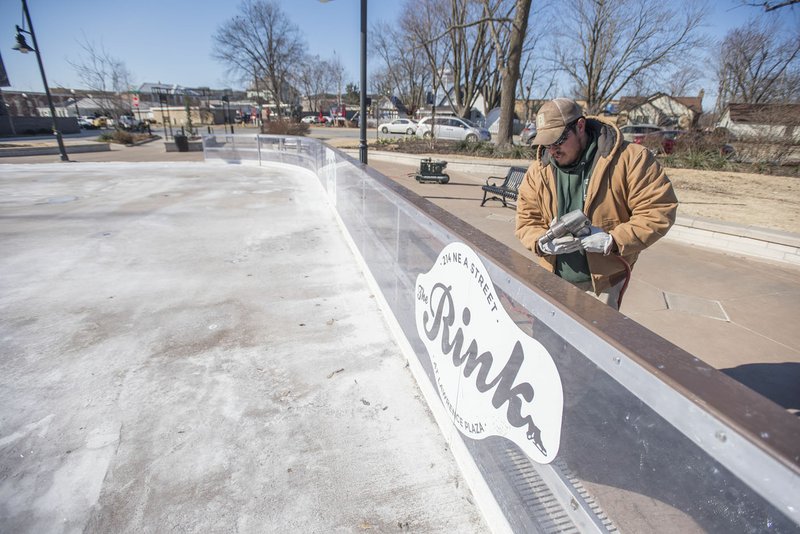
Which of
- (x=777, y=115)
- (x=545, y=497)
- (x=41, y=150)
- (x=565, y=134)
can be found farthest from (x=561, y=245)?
(x=41, y=150)

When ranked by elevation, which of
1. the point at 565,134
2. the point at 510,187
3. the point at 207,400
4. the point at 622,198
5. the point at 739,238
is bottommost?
the point at 207,400

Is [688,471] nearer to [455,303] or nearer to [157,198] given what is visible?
[455,303]

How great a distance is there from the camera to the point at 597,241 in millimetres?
2115

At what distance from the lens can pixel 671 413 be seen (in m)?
0.91

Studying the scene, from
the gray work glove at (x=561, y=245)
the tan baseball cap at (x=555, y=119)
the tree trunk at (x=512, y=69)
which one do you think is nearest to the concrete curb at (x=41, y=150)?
the tree trunk at (x=512, y=69)

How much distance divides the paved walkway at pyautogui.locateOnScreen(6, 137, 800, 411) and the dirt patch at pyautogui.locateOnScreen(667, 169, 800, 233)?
7.22 feet

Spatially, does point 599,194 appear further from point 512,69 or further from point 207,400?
point 512,69

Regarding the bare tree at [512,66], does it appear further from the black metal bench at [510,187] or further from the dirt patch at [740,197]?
the black metal bench at [510,187]

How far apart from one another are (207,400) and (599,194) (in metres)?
2.84

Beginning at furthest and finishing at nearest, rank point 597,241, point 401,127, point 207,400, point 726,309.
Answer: point 401,127 → point 726,309 → point 207,400 → point 597,241

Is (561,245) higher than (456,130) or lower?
lower

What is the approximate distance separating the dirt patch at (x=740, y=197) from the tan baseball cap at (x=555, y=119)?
274 inches

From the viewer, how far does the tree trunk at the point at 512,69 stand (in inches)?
657

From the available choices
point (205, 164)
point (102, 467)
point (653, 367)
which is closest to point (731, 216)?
point (653, 367)
